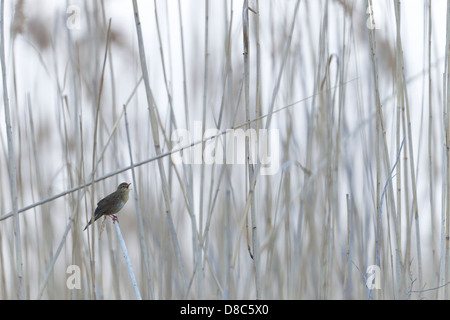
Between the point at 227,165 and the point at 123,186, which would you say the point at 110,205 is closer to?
the point at 123,186

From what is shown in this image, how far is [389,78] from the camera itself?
1.63 m

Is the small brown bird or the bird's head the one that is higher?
the bird's head

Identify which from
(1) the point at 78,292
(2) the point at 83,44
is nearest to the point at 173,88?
(2) the point at 83,44

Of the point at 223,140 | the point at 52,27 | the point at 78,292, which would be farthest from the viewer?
the point at 52,27

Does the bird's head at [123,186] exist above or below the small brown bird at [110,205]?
above

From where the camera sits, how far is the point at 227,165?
1.38m

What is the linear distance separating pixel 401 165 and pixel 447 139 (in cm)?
12

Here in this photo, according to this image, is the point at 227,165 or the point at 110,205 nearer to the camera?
the point at 110,205

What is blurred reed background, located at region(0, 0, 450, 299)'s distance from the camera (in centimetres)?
131

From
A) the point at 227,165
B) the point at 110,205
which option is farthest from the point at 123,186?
the point at 227,165

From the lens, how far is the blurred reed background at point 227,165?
1313mm
